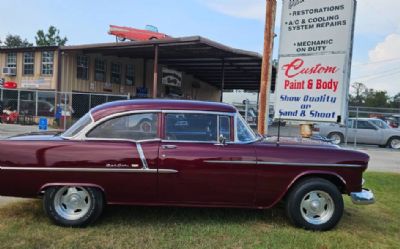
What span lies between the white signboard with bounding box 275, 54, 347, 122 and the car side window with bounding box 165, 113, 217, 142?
2865 millimetres

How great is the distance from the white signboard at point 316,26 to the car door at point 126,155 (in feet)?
12.2

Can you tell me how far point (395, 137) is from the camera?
21312mm

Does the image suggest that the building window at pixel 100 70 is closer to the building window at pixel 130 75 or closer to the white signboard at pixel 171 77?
the building window at pixel 130 75

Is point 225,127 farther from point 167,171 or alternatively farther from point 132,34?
point 132,34

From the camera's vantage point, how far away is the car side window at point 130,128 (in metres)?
5.65

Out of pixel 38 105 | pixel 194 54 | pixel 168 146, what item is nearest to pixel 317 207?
pixel 168 146

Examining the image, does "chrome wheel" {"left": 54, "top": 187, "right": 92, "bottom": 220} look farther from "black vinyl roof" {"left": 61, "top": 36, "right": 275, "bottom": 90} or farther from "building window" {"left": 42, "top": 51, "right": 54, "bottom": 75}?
"building window" {"left": 42, "top": 51, "right": 54, "bottom": 75}

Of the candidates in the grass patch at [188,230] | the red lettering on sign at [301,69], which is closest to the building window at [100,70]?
the red lettering on sign at [301,69]

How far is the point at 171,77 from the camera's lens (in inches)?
1319

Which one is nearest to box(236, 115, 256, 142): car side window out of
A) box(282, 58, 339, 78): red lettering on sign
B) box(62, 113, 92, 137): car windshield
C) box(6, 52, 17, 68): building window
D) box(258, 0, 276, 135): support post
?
box(62, 113, 92, 137): car windshield

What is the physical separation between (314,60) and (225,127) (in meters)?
2.96

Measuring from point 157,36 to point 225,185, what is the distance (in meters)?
23.7

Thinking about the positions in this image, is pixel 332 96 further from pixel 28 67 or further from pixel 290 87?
pixel 28 67

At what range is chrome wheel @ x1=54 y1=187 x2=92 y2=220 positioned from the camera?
5.59m
